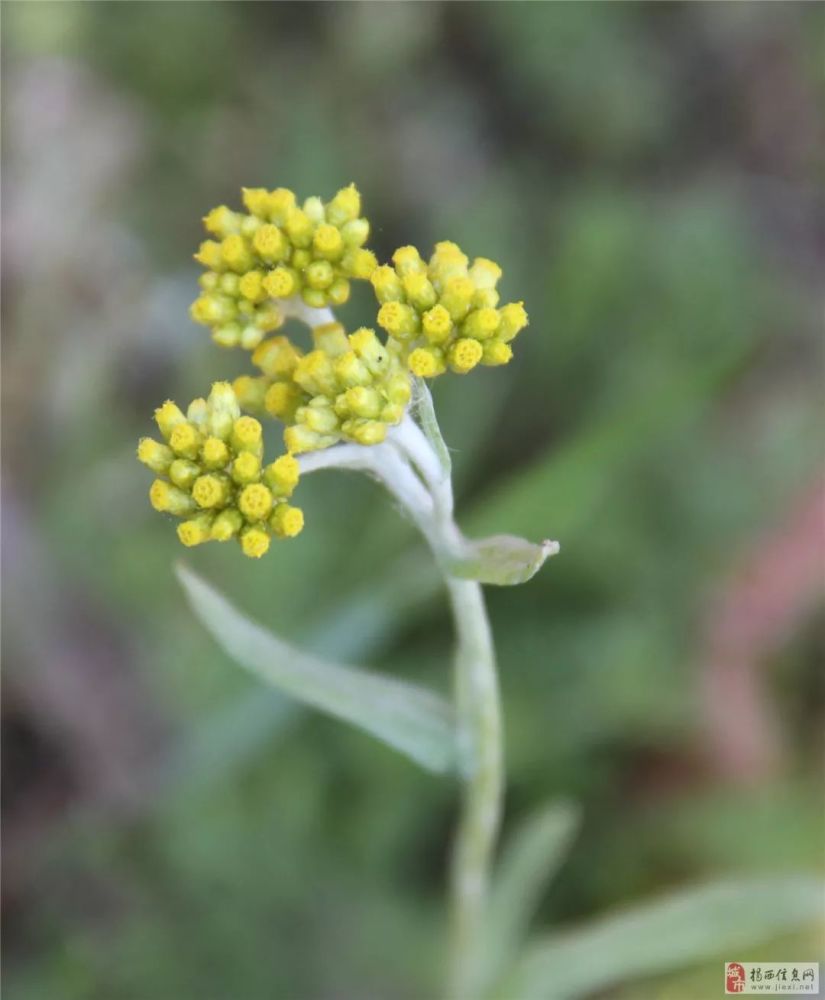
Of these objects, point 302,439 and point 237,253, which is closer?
point 302,439

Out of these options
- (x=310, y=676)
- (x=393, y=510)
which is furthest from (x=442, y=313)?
(x=393, y=510)

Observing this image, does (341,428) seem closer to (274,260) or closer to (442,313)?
(442,313)

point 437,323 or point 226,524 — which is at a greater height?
point 437,323

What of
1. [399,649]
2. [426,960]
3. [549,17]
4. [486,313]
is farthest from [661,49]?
[426,960]

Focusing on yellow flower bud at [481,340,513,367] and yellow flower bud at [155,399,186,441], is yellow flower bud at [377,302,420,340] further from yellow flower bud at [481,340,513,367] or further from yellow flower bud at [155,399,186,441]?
yellow flower bud at [155,399,186,441]

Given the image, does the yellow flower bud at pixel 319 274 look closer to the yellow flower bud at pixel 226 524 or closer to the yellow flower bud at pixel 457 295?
the yellow flower bud at pixel 457 295
